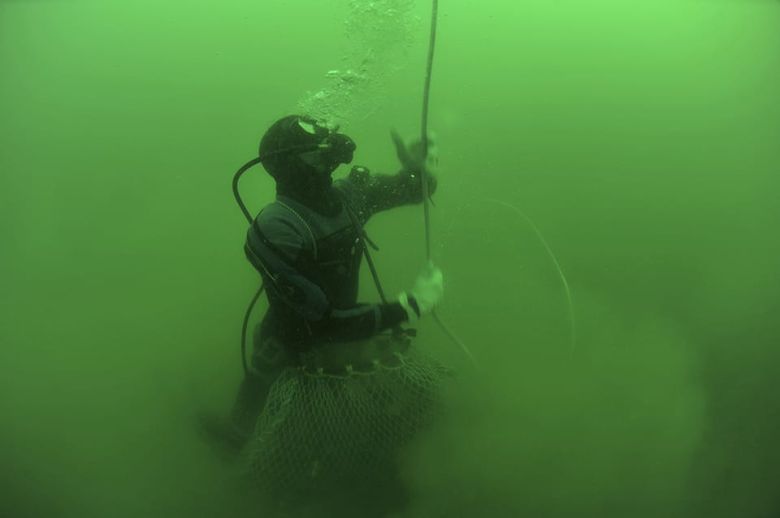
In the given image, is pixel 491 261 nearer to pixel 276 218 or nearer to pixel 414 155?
pixel 414 155

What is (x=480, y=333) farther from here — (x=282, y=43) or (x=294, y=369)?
(x=282, y=43)

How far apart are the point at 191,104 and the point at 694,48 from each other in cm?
456

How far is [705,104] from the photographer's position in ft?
9.56

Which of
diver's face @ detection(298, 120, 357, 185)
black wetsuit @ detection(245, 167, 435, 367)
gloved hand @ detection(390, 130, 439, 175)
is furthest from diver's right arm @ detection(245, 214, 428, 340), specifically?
gloved hand @ detection(390, 130, 439, 175)

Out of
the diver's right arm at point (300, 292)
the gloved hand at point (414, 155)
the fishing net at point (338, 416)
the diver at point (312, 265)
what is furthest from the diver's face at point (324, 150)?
the fishing net at point (338, 416)

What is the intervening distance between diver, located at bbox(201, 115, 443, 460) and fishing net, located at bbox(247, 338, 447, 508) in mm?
73

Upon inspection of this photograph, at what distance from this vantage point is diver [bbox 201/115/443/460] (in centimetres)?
150

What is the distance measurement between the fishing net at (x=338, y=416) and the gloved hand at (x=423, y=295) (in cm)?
27

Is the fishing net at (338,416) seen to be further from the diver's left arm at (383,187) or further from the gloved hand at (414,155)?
the gloved hand at (414,155)

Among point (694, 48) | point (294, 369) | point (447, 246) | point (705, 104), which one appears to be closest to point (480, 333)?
point (447, 246)

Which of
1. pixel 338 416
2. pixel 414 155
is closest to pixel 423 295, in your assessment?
pixel 338 416

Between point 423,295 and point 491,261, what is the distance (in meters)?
1.31

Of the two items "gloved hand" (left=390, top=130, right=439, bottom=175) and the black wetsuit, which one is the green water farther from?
the black wetsuit

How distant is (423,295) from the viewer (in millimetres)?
1696
